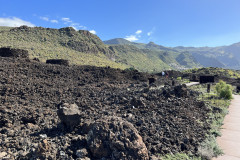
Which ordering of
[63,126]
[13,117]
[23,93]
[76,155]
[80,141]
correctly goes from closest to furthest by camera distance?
[76,155]
[80,141]
[63,126]
[13,117]
[23,93]

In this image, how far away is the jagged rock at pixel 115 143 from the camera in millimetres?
3353

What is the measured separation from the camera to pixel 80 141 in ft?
12.6

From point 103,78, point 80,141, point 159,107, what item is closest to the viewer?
point 80,141

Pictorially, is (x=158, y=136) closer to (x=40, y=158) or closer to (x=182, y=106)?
(x=40, y=158)

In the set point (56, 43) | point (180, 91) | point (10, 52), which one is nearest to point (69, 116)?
point (180, 91)

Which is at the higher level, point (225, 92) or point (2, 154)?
point (225, 92)

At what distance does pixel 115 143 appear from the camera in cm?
339

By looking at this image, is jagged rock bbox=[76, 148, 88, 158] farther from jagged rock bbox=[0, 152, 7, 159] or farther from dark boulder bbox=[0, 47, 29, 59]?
dark boulder bbox=[0, 47, 29, 59]

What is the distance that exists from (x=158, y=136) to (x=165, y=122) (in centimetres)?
109

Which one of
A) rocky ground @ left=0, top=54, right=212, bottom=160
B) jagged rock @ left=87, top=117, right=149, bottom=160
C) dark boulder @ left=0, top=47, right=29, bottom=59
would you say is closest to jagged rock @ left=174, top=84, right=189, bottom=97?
rocky ground @ left=0, top=54, right=212, bottom=160

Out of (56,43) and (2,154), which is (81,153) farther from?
(56,43)

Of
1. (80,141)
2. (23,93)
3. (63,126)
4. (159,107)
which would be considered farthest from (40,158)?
(23,93)

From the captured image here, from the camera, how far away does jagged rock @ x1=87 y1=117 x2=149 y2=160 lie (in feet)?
11.0

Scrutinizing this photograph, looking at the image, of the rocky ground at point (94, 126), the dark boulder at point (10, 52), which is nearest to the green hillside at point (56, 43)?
the dark boulder at point (10, 52)
